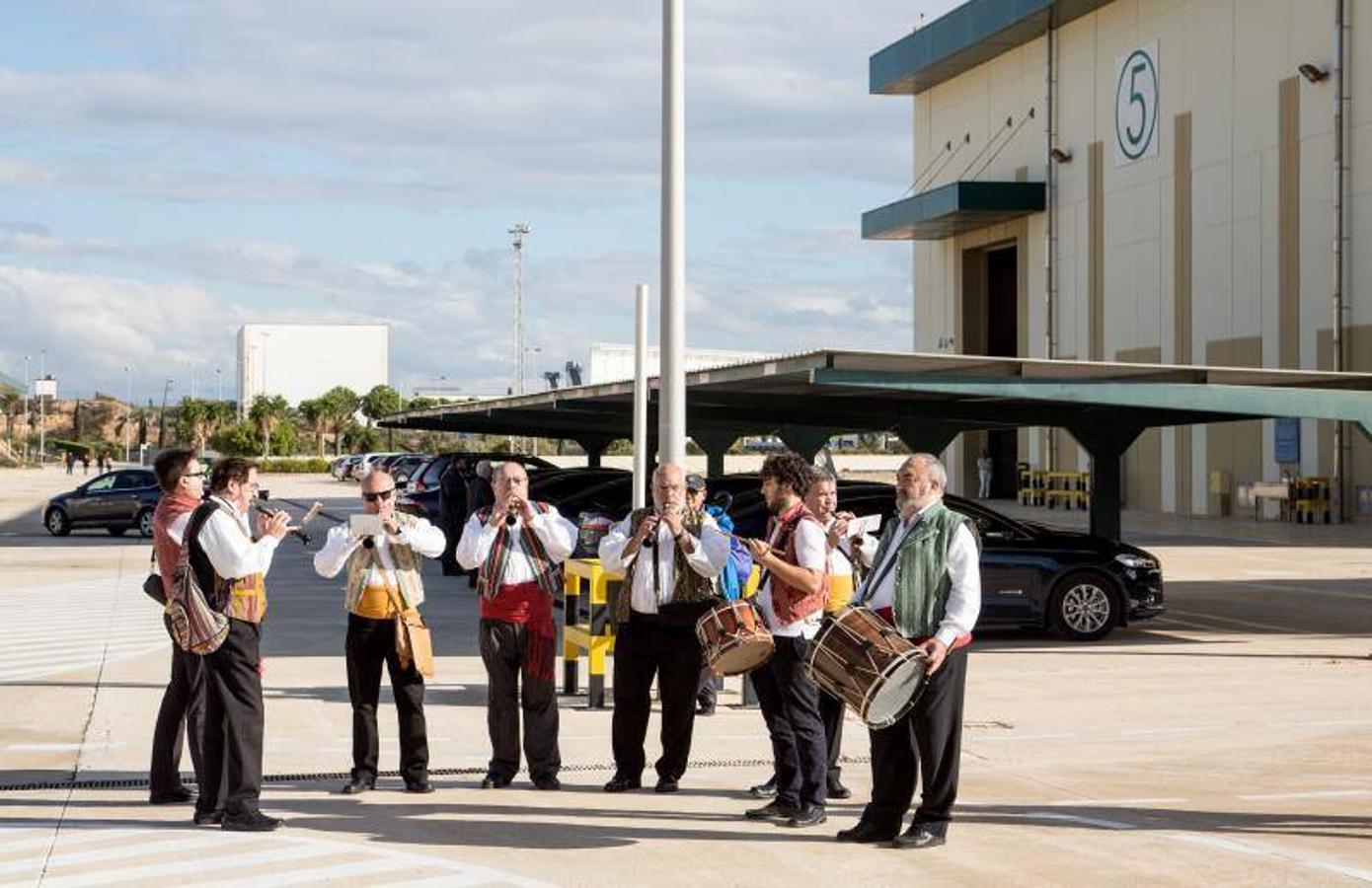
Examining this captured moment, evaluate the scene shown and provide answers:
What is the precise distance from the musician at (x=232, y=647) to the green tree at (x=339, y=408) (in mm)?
119316

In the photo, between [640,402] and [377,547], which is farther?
[640,402]

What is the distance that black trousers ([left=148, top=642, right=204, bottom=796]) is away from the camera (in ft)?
34.5

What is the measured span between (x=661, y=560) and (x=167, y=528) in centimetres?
270

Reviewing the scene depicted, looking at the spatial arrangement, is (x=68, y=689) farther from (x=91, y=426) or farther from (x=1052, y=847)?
(x=91, y=426)

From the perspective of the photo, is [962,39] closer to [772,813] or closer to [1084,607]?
[1084,607]

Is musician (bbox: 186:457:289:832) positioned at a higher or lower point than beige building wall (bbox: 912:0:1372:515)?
lower

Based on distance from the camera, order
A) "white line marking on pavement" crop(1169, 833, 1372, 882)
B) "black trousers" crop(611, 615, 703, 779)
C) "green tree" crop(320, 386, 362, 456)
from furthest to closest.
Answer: "green tree" crop(320, 386, 362, 456) → "black trousers" crop(611, 615, 703, 779) → "white line marking on pavement" crop(1169, 833, 1372, 882)

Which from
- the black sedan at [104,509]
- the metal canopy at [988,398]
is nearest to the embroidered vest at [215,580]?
the metal canopy at [988,398]

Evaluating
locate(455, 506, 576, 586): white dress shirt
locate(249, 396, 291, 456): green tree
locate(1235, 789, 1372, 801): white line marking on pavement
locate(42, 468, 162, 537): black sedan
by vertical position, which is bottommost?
locate(1235, 789, 1372, 801): white line marking on pavement

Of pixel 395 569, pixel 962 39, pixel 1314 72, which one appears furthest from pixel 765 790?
pixel 962 39

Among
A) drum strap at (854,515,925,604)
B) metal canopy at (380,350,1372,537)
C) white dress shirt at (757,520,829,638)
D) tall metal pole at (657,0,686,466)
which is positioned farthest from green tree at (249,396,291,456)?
drum strap at (854,515,925,604)

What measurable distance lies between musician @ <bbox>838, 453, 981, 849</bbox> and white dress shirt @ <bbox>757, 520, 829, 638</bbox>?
2.25 ft

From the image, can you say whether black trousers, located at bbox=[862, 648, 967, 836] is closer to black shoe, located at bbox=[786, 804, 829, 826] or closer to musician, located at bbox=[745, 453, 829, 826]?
black shoe, located at bbox=[786, 804, 829, 826]

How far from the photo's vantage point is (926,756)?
9.41 metres
